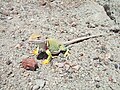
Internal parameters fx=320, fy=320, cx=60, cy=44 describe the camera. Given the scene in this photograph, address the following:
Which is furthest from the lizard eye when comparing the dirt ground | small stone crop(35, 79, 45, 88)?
small stone crop(35, 79, 45, 88)

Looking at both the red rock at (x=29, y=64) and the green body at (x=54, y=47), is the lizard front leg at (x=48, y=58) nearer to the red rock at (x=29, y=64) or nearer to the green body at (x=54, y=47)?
the green body at (x=54, y=47)

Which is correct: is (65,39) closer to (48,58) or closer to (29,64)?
(48,58)

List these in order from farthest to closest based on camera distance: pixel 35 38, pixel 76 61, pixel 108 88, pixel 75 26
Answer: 1. pixel 75 26
2. pixel 35 38
3. pixel 76 61
4. pixel 108 88

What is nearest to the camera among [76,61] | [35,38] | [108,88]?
[108,88]

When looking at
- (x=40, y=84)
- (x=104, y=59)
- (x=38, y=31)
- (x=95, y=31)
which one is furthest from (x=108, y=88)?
(x=38, y=31)

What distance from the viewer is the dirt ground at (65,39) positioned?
364 cm

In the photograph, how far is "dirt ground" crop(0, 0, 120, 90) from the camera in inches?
143

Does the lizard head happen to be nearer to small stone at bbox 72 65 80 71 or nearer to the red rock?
the red rock

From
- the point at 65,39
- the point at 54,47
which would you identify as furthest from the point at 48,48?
the point at 65,39

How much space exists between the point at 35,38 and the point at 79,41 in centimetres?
58

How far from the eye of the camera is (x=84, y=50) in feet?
13.4

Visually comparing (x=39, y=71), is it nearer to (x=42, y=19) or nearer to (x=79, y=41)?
(x=79, y=41)

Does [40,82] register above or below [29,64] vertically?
below

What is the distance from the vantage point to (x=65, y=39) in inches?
168
